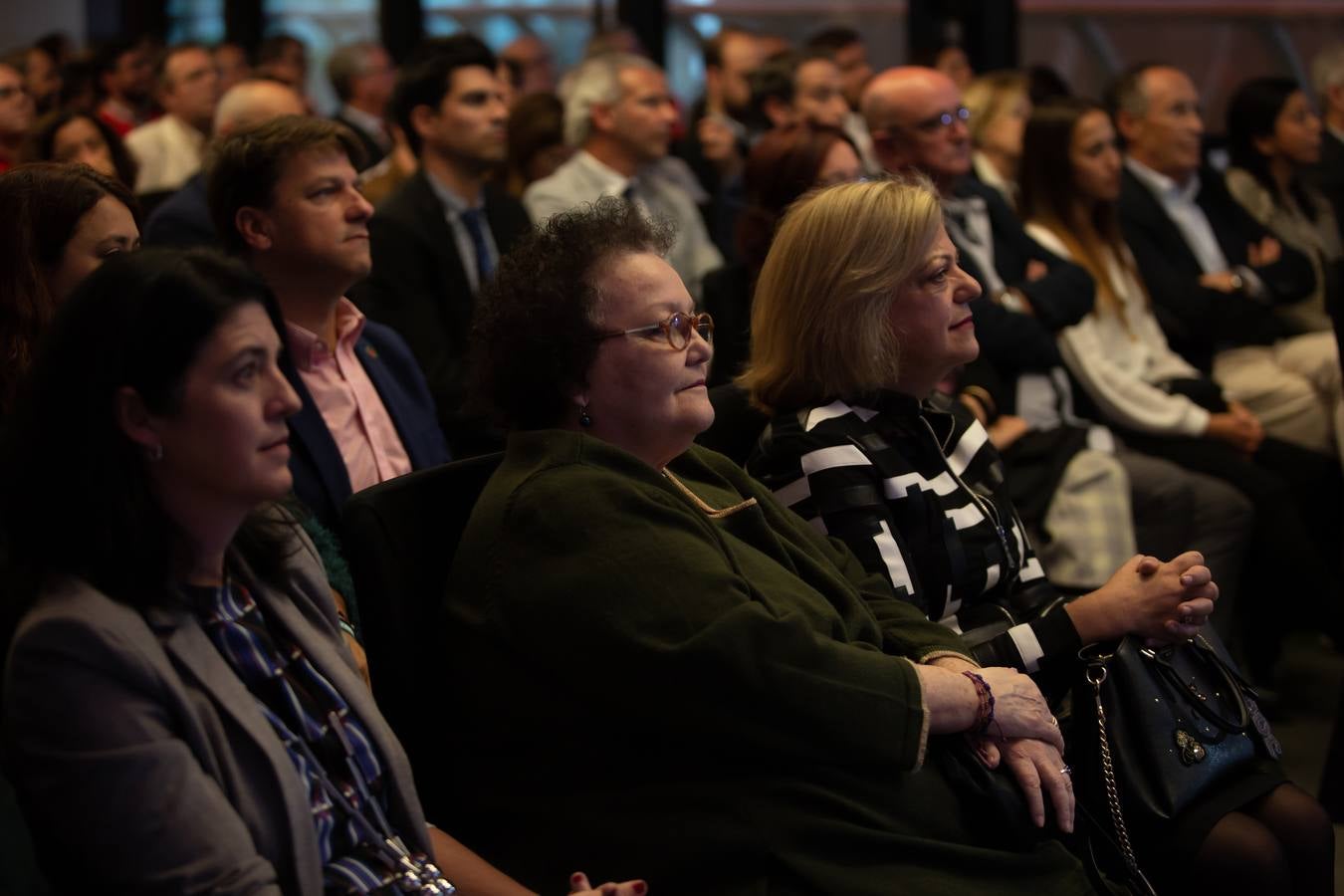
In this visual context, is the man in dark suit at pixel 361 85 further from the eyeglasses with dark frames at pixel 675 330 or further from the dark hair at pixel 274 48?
the eyeglasses with dark frames at pixel 675 330

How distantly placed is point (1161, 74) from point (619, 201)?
3.51 metres

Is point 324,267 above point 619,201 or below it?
below

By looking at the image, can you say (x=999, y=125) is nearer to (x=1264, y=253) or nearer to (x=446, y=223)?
(x=1264, y=253)

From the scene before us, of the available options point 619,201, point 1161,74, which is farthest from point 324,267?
point 1161,74

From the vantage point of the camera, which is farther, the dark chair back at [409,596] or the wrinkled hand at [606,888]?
the dark chair back at [409,596]

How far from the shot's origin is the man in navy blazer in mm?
2803

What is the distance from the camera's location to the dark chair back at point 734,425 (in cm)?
257

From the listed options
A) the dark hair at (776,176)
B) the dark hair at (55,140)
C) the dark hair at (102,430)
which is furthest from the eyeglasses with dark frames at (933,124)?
the dark hair at (102,430)

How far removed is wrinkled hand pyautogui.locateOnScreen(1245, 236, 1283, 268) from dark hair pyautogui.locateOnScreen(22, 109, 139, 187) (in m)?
3.30

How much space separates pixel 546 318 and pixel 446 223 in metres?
2.11

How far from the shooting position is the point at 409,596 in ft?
6.31

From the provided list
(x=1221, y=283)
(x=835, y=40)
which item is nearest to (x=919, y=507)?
(x=1221, y=283)

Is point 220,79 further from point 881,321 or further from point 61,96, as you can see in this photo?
point 881,321

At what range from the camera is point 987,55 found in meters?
7.73
